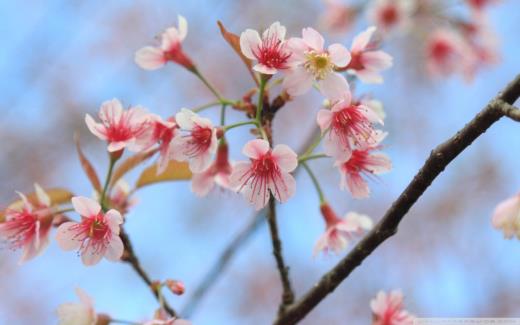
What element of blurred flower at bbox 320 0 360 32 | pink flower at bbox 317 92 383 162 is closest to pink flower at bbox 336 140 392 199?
pink flower at bbox 317 92 383 162

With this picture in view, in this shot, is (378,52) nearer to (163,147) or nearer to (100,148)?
(163,147)

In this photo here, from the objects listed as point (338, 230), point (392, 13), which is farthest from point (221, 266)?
point (392, 13)

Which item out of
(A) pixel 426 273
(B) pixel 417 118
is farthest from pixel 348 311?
(B) pixel 417 118

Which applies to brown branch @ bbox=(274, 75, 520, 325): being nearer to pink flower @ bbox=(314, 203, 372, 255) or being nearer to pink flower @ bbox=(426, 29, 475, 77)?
pink flower @ bbox=(314, 203, 372, 255)

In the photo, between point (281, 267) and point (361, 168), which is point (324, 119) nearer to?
point (361, 168)

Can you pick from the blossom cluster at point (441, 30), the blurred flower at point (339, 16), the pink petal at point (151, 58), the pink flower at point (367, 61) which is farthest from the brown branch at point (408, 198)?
the blurred flower at point (339, 16)
